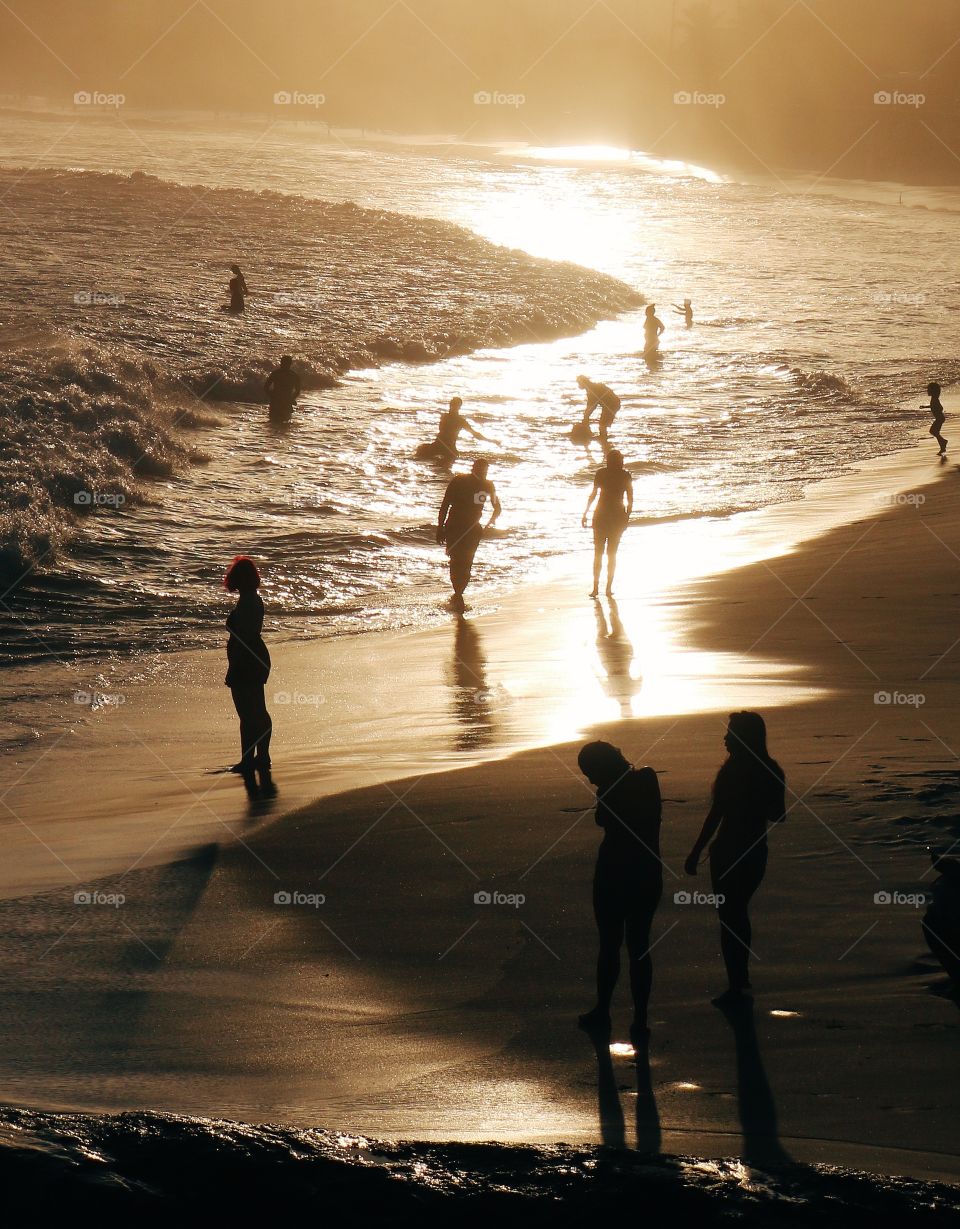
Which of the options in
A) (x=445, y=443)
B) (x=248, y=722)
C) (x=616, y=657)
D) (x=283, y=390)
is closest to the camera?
(x=248, y=722)

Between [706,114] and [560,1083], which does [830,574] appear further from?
[706,114]

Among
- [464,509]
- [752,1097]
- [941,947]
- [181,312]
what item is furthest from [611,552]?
[181,312]

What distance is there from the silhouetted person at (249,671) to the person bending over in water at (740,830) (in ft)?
12.8

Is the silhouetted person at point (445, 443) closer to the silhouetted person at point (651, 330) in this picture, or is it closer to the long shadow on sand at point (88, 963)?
the silhouetted person at point (651, 330)

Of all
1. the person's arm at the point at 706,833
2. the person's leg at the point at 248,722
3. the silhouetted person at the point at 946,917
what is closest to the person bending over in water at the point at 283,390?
the person's leg at the point at 248,722

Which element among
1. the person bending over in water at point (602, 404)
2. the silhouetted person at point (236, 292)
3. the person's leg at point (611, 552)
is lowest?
the person's leg at point (611, 552)

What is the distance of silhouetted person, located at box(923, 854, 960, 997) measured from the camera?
490 cm

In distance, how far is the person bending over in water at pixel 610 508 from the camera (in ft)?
45.5

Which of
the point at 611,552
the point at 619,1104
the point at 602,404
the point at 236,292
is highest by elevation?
the point at 236,292

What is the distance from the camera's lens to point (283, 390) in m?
24.9

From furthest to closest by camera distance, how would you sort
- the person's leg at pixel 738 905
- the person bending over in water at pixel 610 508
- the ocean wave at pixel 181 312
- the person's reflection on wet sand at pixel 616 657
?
the ocean wave at pixel 181 312, the person bending over in water at pixel 610 508, the person's reflection on wet sand at pixel 616 657, the person's leg at pixel 738 905

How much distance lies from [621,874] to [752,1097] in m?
0.92

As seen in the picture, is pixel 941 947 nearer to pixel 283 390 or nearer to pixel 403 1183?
pixel 403 1183

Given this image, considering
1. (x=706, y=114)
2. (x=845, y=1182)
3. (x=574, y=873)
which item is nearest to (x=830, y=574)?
(x=574, y=873)
